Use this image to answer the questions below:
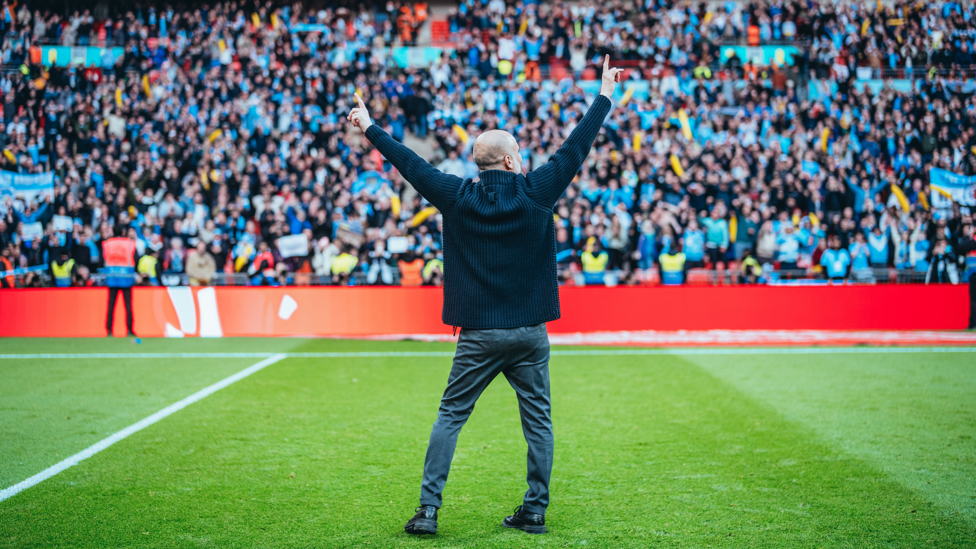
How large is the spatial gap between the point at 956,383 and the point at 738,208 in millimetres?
7832

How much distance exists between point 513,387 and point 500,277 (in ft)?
1.78

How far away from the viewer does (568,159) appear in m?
3.54

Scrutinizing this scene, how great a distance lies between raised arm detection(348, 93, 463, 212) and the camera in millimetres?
3525

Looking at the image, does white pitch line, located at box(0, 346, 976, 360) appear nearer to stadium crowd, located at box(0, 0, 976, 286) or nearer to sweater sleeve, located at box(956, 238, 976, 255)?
stadium crowd, located at box(0, 0, 976, 286)

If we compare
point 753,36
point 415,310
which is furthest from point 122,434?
point 753,36

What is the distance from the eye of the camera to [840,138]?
17.5 m

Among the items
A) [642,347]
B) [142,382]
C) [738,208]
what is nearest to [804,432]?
[642,347]

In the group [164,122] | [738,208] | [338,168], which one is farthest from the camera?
[164,122]

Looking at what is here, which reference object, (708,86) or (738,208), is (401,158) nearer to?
(738,208)

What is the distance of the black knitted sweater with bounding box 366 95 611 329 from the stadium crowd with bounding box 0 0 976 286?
1001 centimetres

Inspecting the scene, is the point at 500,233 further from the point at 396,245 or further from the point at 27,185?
the point at 27,185

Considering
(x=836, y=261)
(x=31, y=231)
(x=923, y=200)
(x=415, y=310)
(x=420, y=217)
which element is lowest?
(x=415, y=310)

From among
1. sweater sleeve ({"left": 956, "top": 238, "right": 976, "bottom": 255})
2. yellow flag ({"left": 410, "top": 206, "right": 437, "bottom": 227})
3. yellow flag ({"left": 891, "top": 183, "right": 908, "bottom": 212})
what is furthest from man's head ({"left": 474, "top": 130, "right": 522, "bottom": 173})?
yellow flag ({"left": 891, "top": 183, "right": 908, "bottom": 212})

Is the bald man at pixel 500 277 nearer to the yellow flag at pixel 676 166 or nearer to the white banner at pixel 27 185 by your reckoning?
the yellow flag at pixel 676 166
